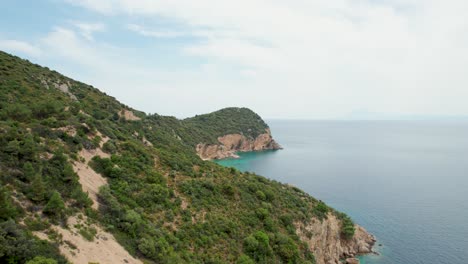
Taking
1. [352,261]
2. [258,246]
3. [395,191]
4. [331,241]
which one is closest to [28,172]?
[258,246]

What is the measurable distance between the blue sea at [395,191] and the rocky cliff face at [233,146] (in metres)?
6.31

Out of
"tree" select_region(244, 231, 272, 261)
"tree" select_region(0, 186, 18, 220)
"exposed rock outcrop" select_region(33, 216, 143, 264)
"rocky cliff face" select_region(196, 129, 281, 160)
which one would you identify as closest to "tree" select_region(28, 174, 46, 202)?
"exposed rock outcrop" select_region(33, 216, 143, 264)

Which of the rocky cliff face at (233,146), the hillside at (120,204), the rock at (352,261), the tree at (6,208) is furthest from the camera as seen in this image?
the rocky cliff face at (233,146)

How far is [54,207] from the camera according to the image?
16.2m

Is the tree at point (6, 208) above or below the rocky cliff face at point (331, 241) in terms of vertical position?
above

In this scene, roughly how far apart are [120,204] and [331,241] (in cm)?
2848

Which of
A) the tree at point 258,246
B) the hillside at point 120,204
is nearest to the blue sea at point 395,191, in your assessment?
the hillside at point 120,204

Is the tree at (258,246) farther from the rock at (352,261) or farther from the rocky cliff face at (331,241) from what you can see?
the rock at (352,261)

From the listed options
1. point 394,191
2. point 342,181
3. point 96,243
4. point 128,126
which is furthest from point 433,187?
point 96,243

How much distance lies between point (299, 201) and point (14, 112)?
111 ft

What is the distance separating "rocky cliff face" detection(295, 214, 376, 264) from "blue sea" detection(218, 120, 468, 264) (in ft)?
5.90

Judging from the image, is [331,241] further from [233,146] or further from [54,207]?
[233,146]

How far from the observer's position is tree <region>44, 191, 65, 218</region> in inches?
630

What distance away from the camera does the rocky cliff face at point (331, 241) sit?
35.1 m
